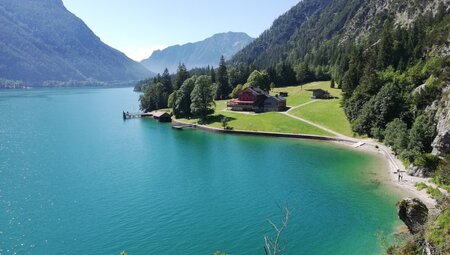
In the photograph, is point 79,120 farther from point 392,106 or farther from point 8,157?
point 392,106

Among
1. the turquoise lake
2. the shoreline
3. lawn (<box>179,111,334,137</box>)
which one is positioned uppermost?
lawn (<box>179,111,334,137</box>)

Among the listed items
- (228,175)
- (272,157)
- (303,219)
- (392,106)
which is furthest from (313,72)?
(303,219)

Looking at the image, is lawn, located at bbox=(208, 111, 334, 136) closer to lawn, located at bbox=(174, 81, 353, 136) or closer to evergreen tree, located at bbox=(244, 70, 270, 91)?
lawn, located at bbox=(174, 81, 353, 136)

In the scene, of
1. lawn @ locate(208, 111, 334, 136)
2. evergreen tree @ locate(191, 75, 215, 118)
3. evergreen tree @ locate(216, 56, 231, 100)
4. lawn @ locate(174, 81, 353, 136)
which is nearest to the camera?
lawn @ locate(174, 81, 353, 136)

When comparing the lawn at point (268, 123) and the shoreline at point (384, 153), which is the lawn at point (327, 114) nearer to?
the lawn at point (268, 123)

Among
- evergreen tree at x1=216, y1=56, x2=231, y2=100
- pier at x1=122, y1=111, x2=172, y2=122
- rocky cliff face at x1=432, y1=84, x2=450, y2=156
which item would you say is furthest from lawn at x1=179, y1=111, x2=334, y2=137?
evergreen tree at x1=216, y1=56, x2=231, y2=100

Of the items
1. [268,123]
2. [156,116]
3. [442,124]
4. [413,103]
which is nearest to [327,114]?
[268,123]
